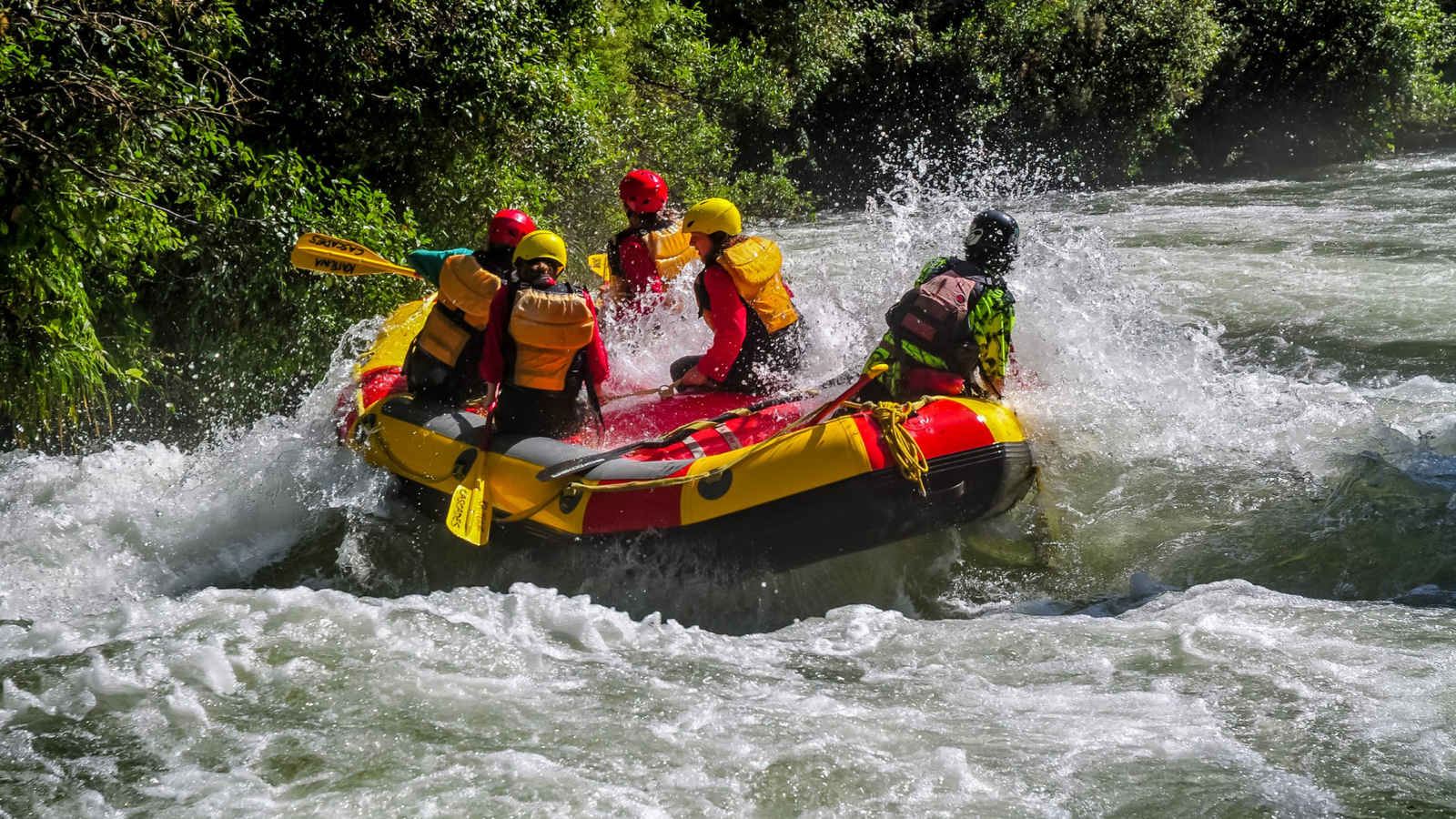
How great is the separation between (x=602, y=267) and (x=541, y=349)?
213 cm

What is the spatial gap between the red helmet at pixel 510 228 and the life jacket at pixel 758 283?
799 millimetres

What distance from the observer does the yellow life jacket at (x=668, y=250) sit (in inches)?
229

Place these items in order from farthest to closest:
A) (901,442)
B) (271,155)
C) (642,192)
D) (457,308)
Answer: (642,192) < (271,155) < (457,308) < (901,442)

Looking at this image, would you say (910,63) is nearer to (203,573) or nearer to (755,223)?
(755,223)

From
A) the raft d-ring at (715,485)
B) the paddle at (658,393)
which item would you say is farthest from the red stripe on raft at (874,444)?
the paddle at (658,393)

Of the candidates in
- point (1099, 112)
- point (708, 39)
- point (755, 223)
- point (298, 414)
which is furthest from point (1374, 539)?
point (1099, 112)

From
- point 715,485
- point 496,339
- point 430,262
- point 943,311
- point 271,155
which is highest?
point 271,155

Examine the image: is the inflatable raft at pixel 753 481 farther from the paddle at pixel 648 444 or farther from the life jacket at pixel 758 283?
the life jacket at pixel 758 283

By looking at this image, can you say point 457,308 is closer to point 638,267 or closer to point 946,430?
point 638,267

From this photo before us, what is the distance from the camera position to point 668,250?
5.84 m

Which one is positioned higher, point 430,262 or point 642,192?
point 642,192

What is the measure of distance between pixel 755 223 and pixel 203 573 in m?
8.60

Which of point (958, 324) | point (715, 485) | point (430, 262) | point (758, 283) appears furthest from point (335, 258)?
→ point (958, 324)

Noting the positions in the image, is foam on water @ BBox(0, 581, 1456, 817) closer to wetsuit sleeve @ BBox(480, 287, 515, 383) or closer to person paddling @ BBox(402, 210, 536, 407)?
wetsuit sleeve @ BBox(480, 287, 515, 383)
